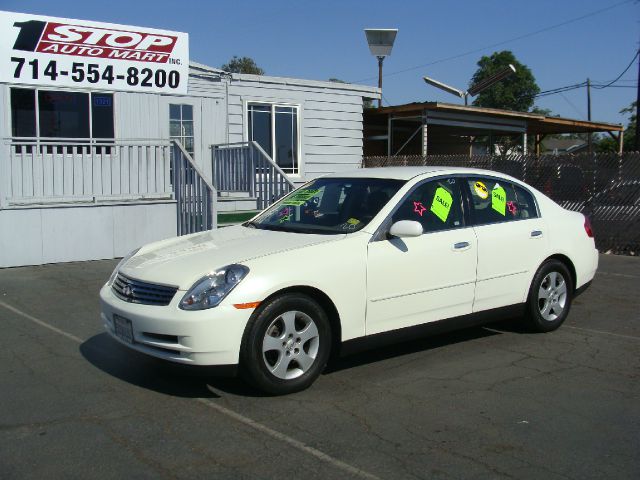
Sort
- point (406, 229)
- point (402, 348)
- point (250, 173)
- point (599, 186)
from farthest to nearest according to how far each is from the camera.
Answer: point (599, 186) → point (250, 173) → point (402, 348) → point (406, 229)

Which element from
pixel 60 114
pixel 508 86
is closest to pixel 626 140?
pixel 508 86

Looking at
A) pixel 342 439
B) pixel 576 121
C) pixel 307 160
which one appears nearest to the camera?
pixel 342 439

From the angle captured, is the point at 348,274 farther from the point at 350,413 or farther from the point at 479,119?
the point at 479,119

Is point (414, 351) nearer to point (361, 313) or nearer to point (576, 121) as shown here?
point (361, 313)

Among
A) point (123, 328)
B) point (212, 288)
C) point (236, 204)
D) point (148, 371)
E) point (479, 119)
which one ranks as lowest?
point (148, 371)

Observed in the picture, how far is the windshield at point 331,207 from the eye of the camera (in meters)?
5.73

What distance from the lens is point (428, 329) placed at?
5.77 metres

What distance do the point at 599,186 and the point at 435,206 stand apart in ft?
27.0

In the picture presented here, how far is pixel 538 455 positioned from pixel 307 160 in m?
13.0

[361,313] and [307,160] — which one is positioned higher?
[307,160]

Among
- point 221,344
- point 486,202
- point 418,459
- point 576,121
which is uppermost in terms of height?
point 576,121

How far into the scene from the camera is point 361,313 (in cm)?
529

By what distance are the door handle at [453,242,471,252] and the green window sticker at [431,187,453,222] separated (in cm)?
24

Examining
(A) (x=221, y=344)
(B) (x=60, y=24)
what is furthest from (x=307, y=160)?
(A) (x=221, y=344)
